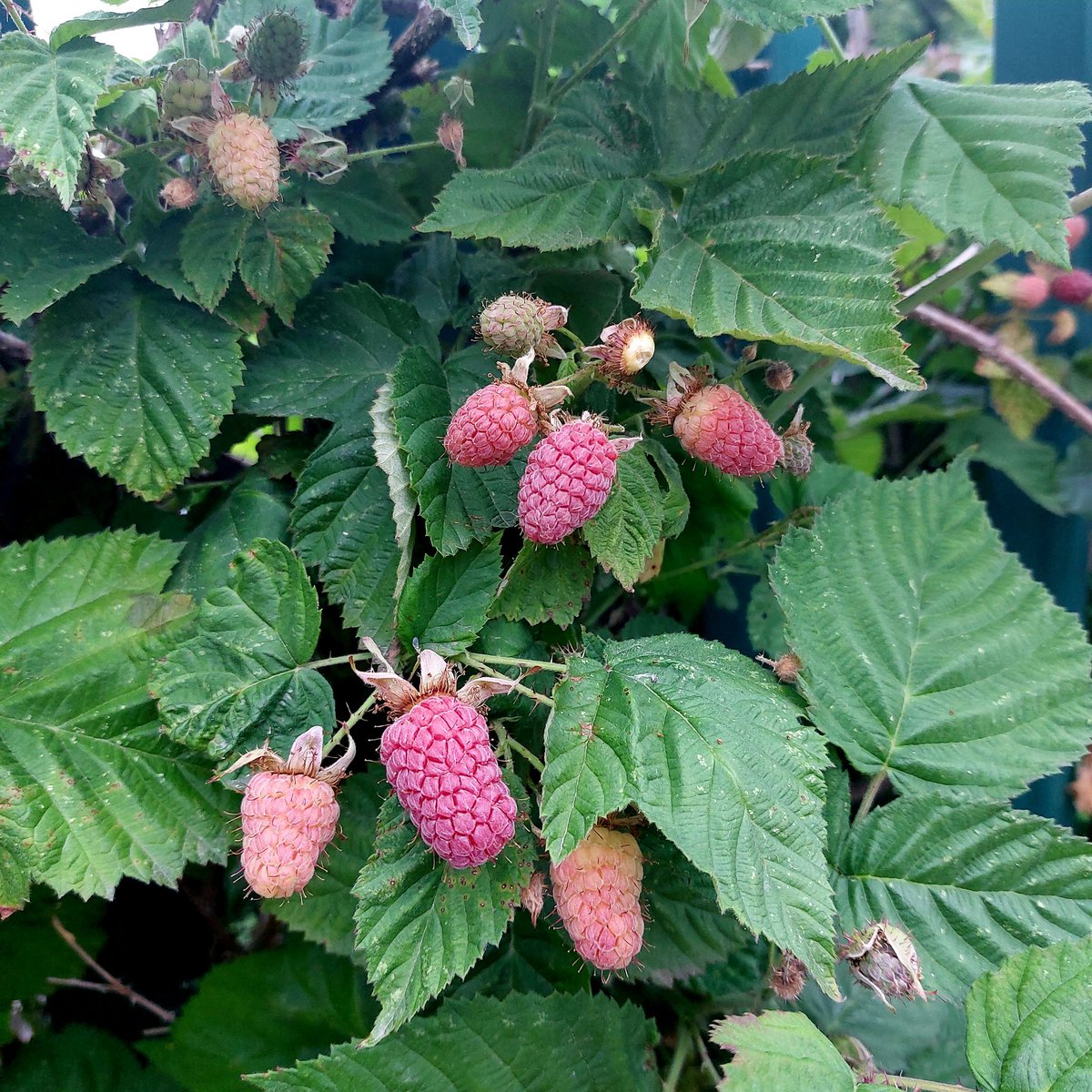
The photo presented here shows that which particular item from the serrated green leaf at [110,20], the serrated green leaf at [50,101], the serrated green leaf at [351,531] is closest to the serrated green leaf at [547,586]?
the serrated green leaf at [351,531]

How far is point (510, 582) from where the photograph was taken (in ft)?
2.23

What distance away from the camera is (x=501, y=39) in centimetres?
97

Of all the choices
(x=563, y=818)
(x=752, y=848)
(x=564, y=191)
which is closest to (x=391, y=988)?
(x=563, y=818)

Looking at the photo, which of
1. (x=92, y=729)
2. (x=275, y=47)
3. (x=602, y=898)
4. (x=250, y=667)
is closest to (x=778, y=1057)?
(x=602, y=898)

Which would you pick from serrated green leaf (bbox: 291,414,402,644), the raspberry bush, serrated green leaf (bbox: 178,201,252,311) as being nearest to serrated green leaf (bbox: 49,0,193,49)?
the raspberry bush

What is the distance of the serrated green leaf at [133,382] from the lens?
720 millimetres

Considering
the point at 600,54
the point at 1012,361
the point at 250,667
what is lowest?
the point at 1012,361

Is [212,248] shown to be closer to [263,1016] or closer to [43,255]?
[43,255]

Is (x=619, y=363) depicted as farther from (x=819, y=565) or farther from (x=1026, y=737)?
(x=1026, y=737)

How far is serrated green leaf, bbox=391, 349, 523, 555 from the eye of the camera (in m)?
0.66

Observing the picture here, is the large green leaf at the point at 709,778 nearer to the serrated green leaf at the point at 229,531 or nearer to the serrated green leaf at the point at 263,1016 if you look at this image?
the serrated green leaf at the point at 229,531

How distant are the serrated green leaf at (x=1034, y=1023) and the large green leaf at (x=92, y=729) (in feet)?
2.13

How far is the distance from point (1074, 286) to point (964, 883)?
36.9 inches

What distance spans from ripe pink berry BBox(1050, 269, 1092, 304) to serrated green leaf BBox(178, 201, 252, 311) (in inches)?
45.8
